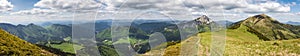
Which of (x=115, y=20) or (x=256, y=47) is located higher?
(x=115, y=20)

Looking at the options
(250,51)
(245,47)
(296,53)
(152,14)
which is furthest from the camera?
(245,47)

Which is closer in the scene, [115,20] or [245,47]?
[115,20]

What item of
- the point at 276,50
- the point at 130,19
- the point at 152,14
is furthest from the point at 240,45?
the point at 130,19

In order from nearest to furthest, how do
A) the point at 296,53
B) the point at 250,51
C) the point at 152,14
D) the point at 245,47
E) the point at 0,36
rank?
the point at 152,14 → the point at 296,53 → the point at 250,51 → the point at 245,47 → the point at 0,36

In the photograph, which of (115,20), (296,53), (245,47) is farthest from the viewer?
(245,47)

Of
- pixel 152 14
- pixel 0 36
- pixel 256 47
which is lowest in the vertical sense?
pixel 0 36

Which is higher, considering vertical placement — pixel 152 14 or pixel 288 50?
pixel 152 14

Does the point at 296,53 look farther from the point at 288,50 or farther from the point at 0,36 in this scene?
the point at 0,36

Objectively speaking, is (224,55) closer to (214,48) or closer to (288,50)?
(214,48)

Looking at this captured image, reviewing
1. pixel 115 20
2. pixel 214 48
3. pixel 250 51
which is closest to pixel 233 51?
pixel 250 51
